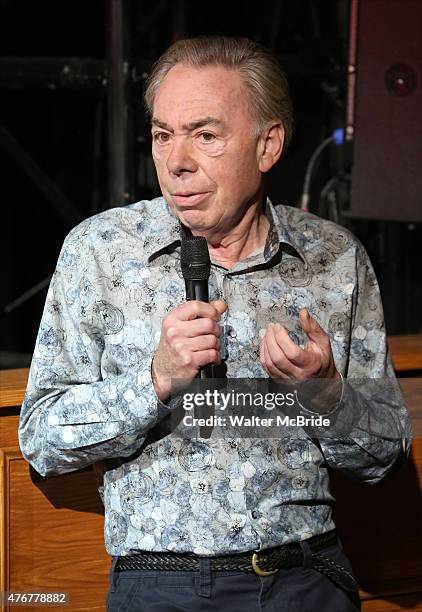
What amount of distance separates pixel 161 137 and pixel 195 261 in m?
0.35

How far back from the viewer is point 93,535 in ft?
7.20

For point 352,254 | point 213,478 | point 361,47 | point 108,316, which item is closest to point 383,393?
point 352,254

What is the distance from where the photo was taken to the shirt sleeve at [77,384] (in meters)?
1.87

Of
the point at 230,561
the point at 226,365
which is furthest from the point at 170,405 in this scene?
the point at 230,561

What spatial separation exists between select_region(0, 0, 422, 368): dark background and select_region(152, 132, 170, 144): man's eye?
6.79 feet

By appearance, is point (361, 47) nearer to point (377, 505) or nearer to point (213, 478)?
point (377, 505)

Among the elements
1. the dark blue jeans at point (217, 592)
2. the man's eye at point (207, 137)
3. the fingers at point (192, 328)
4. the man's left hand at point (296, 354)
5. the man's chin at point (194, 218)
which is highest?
the man's eye at point (207, 137)

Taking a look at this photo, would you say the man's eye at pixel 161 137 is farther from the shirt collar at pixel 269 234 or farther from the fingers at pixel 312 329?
the fingers at pixel 312 329

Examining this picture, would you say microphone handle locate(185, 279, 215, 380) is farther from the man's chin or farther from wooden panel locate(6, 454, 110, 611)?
wooden panel locate(6, 454, 110, 611)

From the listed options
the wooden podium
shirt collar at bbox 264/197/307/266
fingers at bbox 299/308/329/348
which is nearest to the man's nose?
shirt collar at bbox 264/197/307/266

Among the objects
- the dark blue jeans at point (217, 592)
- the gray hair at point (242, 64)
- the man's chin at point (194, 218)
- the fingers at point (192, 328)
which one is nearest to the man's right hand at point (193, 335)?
the fingers at point (192, 328)

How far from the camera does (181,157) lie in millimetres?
1934

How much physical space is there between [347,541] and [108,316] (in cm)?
84

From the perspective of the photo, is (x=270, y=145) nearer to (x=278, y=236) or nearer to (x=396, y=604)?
(x=278, y=236)
